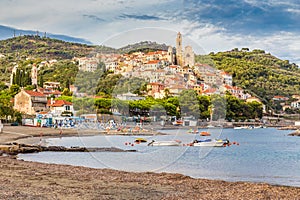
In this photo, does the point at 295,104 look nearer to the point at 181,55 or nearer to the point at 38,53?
the point at 38,53

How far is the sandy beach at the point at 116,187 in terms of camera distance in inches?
422

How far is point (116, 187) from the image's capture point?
12219 mm

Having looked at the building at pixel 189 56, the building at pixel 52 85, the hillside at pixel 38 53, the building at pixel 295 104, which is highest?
the hillside at pixel 38 53

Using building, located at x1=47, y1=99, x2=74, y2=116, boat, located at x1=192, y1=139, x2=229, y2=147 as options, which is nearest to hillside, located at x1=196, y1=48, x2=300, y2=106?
building, located at x1=47, y1=99, x2=74, y2=116

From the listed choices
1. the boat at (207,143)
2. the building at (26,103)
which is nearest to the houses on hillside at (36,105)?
the building at (26,103)

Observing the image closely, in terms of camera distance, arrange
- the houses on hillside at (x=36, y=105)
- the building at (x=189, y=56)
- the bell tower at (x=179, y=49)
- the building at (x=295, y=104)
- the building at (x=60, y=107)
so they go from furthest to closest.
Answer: the building at (x=295, y=104) → the houses on hillside at (x=36, y=105) → the building at (x=60, y=107) → the building at (x=189, y=56) → the bell tower at (x=179, y=49)

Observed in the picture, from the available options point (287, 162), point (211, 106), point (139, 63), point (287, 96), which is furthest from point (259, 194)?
point (287, 96)

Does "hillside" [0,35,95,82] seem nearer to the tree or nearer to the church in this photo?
the tree

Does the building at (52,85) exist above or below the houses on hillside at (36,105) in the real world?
above

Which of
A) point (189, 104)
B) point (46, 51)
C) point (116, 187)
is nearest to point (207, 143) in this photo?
point (189, 104)

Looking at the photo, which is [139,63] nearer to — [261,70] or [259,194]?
[259,194]

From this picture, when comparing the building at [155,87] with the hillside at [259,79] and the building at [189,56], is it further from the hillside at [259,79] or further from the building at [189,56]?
the hillside at [259,79]

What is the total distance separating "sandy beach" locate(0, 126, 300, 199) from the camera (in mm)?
10719

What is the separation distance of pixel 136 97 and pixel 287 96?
11819 centimetres
